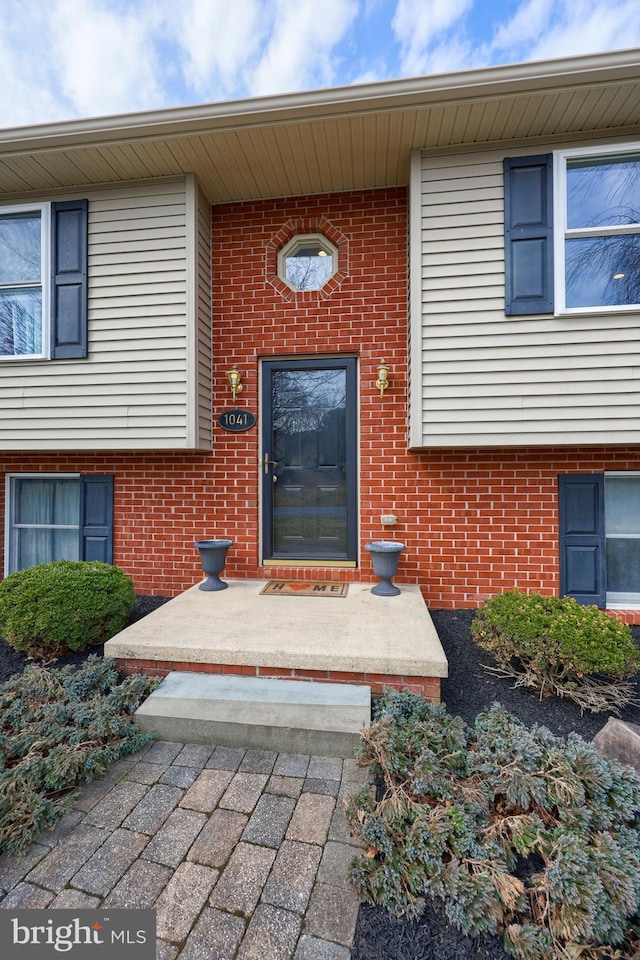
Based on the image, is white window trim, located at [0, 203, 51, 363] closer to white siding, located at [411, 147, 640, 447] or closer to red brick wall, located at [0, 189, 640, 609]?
red brick wall, located at [0, 189, 640, 609]

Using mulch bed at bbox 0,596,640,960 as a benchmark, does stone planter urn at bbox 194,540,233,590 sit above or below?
above

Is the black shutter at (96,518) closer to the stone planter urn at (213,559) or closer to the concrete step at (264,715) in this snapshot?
the stone planter urn at (213,559)

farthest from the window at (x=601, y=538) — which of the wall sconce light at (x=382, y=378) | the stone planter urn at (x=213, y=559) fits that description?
the stone planter urn at (x=213, y=559)

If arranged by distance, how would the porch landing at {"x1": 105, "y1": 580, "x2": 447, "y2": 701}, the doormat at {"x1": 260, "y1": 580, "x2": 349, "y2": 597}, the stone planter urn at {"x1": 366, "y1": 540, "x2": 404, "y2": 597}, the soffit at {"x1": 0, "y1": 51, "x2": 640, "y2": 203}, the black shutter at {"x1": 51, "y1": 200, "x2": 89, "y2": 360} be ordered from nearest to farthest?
the porch landing at {"x1": 105, "y1": 580, "x2": 447, "y2": 701}, the soffit at {"x1": 0, "y1": 51, "x2": 640, "y2": 203}, the stone planter urn at {"x1": 366, "y1": 540, "x2": 404, "y2": 597}, the doormat at {"x1": 260, "y1": 580, "x2": 349, "y2": 597}, the black shutter at {"x1": 51, "y1": 200, "x2": 89, "y2": 360}

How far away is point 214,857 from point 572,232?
4387 mm

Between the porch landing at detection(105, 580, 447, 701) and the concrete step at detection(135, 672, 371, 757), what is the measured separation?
0.11m

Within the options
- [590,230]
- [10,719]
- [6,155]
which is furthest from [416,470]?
[6,155]

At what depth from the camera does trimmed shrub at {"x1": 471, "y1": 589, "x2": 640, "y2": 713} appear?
2.39 m

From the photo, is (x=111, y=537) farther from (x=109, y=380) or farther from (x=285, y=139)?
(x=285, y=139)

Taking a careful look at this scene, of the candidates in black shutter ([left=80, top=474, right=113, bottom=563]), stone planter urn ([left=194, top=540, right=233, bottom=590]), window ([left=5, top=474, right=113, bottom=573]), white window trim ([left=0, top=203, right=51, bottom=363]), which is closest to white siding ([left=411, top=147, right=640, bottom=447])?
stone planter urn ([left=194, top=540, right=233, bottom=590])

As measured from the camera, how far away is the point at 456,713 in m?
2.33

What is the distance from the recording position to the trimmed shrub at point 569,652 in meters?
2.39

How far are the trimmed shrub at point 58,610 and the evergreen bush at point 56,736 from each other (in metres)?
0.30

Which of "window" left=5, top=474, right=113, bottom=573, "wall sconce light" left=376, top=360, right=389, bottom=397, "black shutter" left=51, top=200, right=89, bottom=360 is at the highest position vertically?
"black shutter" left=51, top=200, right=89, bottom=360
